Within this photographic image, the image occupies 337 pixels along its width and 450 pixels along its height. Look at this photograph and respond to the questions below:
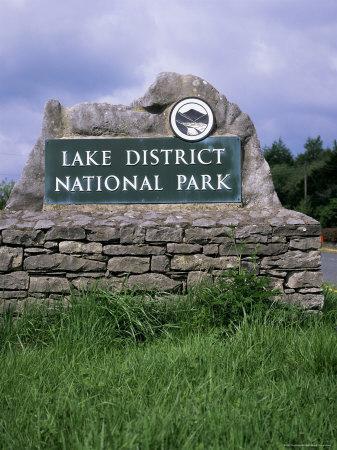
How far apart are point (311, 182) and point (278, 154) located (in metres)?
13.2

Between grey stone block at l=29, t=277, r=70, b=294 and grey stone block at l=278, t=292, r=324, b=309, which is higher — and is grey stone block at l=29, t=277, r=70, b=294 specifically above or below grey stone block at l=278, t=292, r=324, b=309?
above

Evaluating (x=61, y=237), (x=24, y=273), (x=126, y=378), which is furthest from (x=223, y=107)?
(x=126, y=378)

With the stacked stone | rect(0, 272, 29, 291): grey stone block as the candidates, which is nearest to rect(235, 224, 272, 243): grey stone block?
the stacked stone

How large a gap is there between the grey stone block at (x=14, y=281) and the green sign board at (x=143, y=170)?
0.88 metres

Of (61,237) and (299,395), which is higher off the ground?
(61,237)

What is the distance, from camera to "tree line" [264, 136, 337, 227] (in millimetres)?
40906

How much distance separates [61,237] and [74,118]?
137 centimetres

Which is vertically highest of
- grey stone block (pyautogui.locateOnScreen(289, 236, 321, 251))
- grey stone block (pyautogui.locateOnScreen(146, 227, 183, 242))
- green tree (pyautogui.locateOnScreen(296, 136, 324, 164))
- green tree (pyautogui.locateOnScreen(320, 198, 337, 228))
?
green tree (pyautogui.locateOnScreen(296, 136, 324, 164))

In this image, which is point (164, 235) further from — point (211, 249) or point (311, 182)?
point (311, 182)

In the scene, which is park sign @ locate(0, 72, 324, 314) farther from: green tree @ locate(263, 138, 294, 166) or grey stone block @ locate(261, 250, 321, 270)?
green tree @ locate(263, 138, 294, 166)

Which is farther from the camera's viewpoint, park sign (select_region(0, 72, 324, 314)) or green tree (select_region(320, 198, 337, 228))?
green tree (select_region(320, 198, 337, 228))

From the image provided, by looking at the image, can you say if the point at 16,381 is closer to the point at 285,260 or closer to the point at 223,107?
the point at 285,260

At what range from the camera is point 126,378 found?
Answer: 3906 millimetres

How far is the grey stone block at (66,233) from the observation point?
5941 mm
